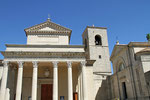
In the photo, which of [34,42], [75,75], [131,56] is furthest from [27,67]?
[131,56]

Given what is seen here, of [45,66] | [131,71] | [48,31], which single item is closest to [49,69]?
[45,66]

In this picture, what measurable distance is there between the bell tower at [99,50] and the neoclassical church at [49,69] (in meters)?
0.19

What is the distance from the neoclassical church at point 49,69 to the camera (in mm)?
16578

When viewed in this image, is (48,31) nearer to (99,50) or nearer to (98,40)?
(99,50)

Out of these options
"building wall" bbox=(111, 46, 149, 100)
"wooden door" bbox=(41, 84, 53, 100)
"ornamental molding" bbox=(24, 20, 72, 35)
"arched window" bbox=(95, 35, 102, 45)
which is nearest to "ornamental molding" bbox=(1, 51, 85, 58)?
"ornamental molding" bbox=(24, 20, 72, 35)

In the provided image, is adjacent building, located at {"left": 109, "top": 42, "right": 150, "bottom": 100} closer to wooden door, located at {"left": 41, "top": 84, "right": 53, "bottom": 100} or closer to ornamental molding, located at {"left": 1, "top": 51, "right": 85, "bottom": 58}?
ornamental molding, located at {"left": 1, "top": 51, "right": 85, "bottom": 58}

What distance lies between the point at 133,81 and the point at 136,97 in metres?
Result: 1.62

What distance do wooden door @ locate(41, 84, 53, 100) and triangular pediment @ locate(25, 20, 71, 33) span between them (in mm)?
7669

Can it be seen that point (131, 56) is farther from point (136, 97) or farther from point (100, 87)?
point (100, 87)

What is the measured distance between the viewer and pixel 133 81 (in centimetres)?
1555

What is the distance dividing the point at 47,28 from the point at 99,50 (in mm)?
10948

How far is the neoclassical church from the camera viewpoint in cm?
1658

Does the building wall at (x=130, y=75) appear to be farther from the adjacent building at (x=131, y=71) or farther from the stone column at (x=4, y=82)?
the stone column at (x=4, y=82)

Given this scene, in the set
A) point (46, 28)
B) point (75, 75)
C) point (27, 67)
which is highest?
point (46, 28)
